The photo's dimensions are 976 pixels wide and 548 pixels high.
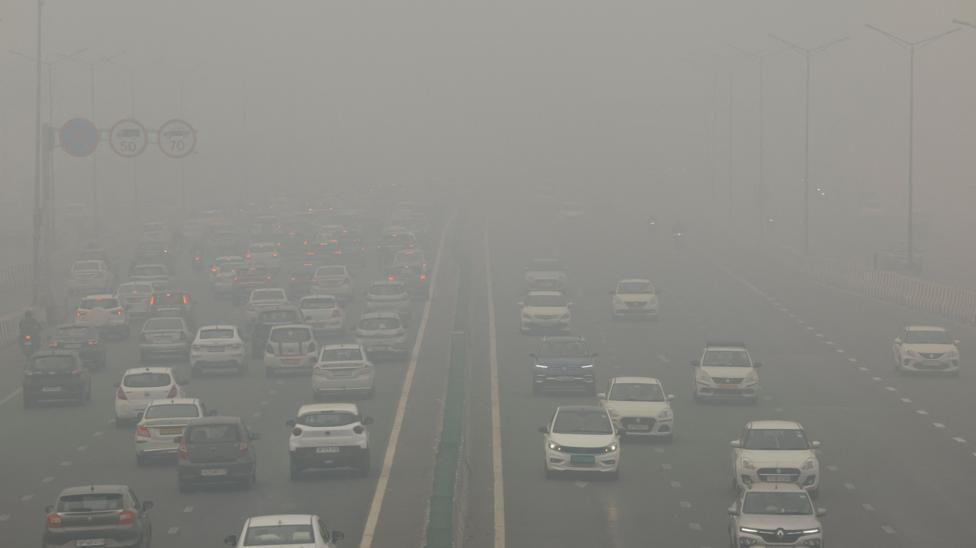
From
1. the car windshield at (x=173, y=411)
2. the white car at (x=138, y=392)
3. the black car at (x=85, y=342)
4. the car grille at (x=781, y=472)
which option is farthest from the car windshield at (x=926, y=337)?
the black car at (x=85, y=342)

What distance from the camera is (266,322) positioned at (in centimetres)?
5703

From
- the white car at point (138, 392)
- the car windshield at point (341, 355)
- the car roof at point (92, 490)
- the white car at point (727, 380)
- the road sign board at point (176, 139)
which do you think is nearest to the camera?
the car roof at point (92, 490)

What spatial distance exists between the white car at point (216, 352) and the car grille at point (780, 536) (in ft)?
90.9

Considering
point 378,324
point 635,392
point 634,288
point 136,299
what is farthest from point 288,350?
point 634,288

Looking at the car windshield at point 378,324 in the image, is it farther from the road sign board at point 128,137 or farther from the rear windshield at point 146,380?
the road sign board at point 128,137

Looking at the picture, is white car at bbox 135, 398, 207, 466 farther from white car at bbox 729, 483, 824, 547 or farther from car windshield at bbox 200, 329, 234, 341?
car windshield at bbox 200, 329, 234, 341

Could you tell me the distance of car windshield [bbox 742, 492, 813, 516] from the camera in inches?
1075

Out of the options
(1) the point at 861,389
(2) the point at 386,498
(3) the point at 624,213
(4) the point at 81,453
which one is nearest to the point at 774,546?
(2) the point at 386,498

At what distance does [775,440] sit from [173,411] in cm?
1248

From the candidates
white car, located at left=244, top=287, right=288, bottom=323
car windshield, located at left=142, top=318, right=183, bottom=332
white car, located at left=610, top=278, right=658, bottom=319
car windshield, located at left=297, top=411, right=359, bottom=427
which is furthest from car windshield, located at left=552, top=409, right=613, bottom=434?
white car, located at left=610, top=278, right=658, bottom=319

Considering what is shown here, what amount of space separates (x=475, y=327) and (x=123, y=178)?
116631 mm

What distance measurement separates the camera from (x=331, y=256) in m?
91.1

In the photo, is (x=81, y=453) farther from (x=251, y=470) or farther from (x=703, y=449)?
(x=703, y=449)

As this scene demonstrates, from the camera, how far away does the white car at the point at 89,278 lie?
76312 millimetres
